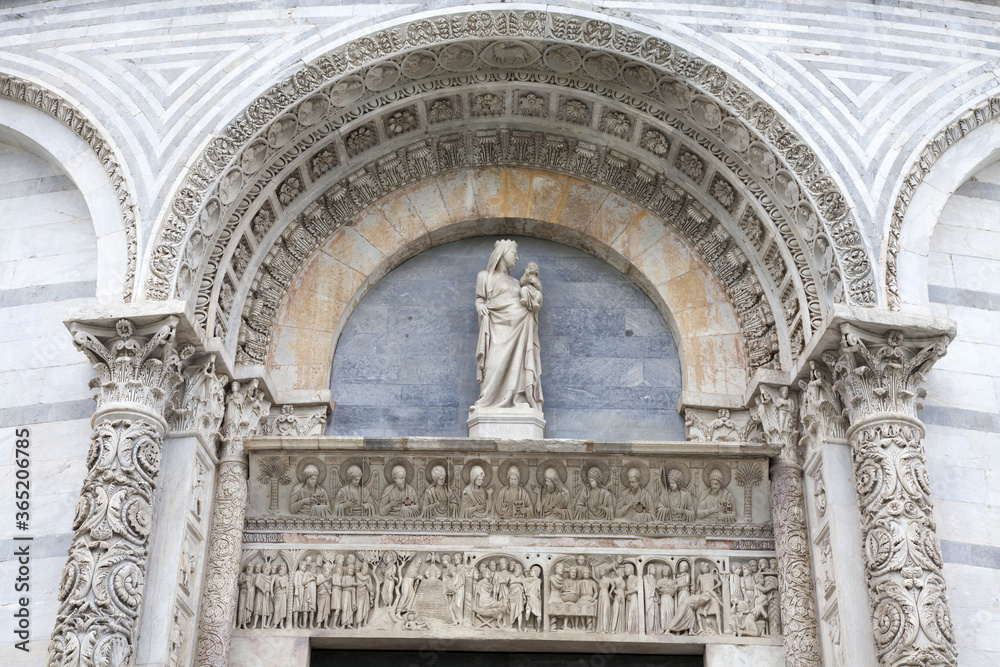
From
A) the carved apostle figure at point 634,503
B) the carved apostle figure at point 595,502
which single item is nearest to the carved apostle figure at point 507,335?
the carved apostle figure at point 595,502

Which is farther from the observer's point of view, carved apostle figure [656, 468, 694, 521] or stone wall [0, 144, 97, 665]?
carved apostle figure [656, 468, 694, 521]

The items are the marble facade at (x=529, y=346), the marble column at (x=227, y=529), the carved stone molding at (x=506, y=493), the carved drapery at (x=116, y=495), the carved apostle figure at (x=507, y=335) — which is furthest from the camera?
the carved apostle figure at (x=507, y=335)

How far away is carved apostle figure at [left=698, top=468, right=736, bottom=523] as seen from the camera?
10.1 meters

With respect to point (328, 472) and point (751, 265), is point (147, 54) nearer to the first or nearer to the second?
point (328, 472)

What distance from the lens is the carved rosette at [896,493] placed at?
27.3 ft

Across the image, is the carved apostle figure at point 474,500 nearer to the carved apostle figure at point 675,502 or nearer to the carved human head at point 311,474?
the carved human head at point 311,474

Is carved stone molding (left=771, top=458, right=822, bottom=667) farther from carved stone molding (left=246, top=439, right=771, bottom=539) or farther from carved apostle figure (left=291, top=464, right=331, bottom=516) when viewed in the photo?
carved apostle figure (left=291, top=464, right=331, bottom=516)

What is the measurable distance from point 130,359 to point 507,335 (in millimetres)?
3250

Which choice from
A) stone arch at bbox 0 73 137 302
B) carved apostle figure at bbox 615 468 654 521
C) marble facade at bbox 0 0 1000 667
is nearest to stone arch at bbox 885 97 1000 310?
marble facade at bbox 0 0 1000 667

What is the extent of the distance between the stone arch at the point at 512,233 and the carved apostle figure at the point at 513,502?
1.77 meters

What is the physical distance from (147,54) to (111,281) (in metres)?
2.31

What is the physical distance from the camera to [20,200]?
35.7 ft

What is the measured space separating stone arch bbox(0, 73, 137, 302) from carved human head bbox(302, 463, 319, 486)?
205 cm

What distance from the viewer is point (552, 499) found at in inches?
400
